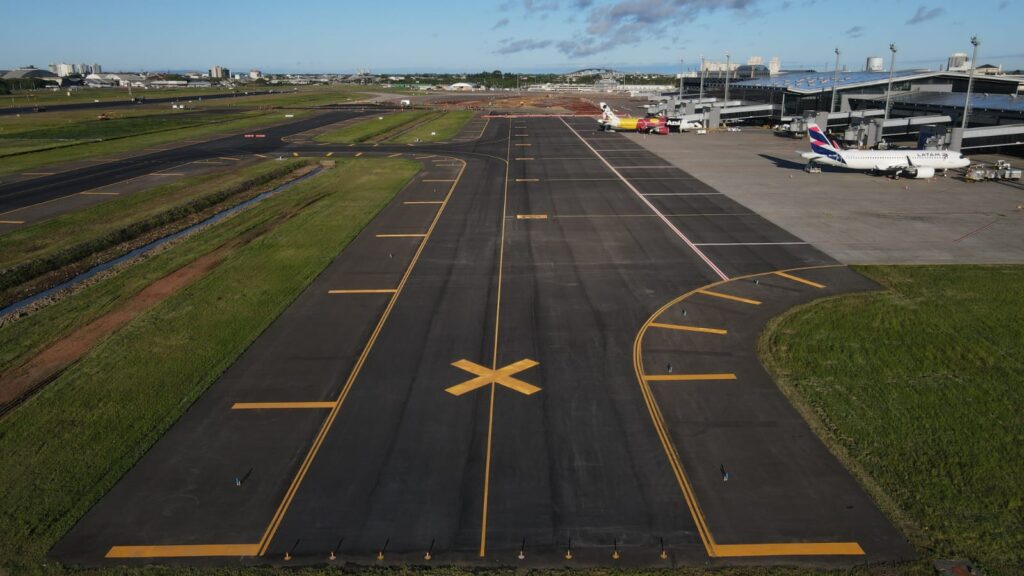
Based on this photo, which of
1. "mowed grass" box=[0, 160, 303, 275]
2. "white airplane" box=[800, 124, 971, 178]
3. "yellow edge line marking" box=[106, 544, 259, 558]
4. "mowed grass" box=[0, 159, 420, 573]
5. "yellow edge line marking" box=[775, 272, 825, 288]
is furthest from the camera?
"white airplane" box=[800, 124, 971, 178]

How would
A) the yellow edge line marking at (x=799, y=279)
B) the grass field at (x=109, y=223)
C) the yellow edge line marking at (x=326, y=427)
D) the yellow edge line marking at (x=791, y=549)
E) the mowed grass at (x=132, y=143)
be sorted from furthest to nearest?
the mowed grass at (x=132, y=143)
the grass field at (x=109, y=223)
the yellow edge line marking at (x=799, y=279)
the yellow edge line marking at (x=326, y=427)
the yellow edge line marking at (x=791, y=549)

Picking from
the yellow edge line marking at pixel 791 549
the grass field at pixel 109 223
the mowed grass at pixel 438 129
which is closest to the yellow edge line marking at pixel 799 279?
the yellow edge line marking at pixel 791 549

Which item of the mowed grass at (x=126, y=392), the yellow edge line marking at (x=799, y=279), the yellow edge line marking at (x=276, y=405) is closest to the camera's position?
the mowed grass at (x=126, y=392)

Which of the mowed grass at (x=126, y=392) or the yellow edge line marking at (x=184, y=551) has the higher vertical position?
the mowed grass at (x=126, y=392)

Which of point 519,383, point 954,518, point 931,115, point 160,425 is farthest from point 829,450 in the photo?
point 931,115

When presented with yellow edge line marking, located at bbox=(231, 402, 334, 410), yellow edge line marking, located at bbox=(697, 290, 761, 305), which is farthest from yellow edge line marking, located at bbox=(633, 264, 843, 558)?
yellow edge line marking, located at bbox=(231, 402, 334, 410)

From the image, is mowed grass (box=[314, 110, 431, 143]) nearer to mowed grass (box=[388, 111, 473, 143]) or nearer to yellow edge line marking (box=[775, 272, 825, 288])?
mowed grass (box=[388, 111, 473, 143])

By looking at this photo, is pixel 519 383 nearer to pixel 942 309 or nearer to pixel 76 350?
pixel 76 350

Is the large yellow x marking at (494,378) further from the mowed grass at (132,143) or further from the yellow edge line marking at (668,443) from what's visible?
the mowed grass at (132,143)
